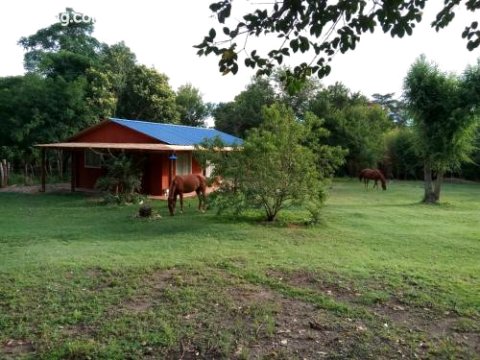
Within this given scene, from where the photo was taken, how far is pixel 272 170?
11734 millimetres

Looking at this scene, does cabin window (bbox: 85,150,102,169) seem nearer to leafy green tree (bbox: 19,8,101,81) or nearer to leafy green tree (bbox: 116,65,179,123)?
leafy green tree (bbox: 116,65,179,123)

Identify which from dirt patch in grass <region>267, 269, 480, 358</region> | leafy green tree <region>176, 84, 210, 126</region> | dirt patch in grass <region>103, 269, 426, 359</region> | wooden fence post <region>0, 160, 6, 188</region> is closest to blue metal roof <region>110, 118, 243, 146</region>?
wooden fence post <region>0, 160, 6, 188</region>

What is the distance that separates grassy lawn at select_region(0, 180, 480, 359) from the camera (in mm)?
4348

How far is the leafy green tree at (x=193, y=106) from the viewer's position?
4155 cm

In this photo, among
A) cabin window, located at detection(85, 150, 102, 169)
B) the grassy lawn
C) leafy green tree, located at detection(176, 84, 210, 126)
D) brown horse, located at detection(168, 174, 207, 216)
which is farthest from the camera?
leafy green tree, located at detection(176, 84, 210, 126)

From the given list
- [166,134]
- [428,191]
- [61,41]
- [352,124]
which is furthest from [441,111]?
[61,41]

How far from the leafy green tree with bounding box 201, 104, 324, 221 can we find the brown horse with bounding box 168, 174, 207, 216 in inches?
77.3

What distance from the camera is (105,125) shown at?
2103 centimetres

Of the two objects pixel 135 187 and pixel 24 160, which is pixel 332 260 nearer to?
pixel 135 187

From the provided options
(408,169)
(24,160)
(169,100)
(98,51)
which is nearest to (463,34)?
(24,160)

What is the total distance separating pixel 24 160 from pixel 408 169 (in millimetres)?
25910

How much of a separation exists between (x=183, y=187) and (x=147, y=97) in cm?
2027

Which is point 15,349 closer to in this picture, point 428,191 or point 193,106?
point 428,191

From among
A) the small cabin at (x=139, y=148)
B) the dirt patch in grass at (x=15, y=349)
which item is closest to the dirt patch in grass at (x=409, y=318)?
the dirt patch in grass at (x=15, y=349)
